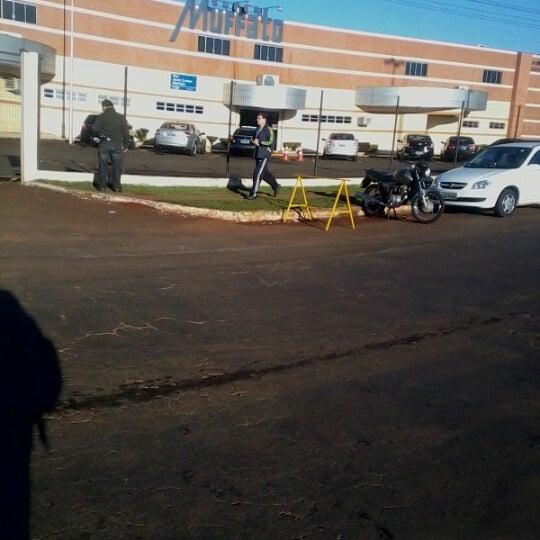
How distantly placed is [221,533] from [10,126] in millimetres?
13309

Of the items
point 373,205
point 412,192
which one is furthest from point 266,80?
point 412,192

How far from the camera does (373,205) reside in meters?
14.4

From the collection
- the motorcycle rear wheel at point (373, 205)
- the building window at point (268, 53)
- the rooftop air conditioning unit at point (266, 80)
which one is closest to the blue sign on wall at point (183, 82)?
the rooftop air conditioning unit at point (266, 80)

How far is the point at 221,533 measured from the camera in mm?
3254

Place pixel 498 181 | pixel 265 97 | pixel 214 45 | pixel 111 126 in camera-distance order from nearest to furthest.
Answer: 1. pixel 111 126
2. pixel 498 181
3. pixel 265 97
4. pixel 214 45

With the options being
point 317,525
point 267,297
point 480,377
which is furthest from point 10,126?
point 317,525

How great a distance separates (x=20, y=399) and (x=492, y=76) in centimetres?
6124

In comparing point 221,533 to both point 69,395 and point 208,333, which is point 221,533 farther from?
point 208,333

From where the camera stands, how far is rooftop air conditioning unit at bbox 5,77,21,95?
14.2 meters

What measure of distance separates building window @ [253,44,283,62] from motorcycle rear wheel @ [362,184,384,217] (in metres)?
36.2

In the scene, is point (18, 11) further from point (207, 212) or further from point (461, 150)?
point (207, 212)

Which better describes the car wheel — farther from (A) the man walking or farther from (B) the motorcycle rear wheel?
(A) the man walking

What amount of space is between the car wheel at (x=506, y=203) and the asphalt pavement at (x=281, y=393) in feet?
18.0

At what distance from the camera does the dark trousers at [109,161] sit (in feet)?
44.6
